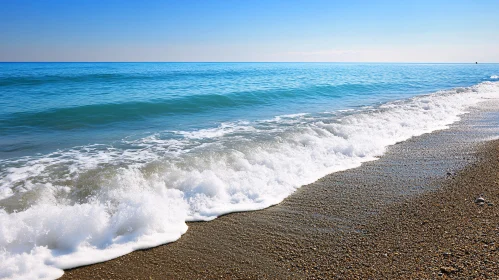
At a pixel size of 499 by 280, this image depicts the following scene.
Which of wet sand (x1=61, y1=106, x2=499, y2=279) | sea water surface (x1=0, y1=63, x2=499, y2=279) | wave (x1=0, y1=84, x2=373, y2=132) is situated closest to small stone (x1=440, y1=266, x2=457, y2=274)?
wet sand (x1=61, y1=106, x2=499, y2=279)

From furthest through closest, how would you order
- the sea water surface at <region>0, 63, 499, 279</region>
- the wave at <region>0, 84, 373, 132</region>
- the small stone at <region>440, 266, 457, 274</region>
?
1. the wave at <region>0, 84, 373, 132</region>
2. the sea water surface at <region>0, 63, 499, 279</region>
3. the small stone at <region>440, 266, 457, 274</region>

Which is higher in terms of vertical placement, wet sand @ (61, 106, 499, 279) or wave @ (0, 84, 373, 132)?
wave @ (0, 84, 373, 132)

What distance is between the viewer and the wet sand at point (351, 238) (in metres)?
3.43

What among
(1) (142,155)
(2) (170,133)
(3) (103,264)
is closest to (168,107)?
(2) (170,133)

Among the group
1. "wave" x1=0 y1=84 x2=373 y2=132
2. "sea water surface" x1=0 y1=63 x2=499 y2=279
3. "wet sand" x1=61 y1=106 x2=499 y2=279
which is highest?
"wave" x1=0 y1=84 x2=373 y2=132

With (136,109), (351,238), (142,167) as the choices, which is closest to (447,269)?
(351,238)

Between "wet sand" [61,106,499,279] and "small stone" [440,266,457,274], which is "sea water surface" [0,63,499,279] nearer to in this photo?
"wet sand" [61,106,499,279]

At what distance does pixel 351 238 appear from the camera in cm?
407

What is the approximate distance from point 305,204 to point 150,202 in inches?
98.3

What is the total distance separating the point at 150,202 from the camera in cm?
474

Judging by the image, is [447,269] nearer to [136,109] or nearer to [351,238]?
[351,238]

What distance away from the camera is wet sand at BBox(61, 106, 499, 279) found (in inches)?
135

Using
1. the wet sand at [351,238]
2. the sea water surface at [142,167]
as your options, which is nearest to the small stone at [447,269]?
the wet sand at [351,238]

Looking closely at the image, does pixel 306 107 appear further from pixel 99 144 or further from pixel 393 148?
pixel 99 144
